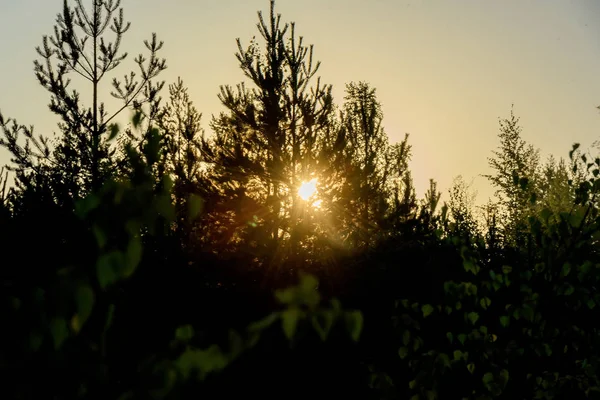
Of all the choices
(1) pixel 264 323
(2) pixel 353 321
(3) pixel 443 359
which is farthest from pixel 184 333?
(3) pixel 443 359

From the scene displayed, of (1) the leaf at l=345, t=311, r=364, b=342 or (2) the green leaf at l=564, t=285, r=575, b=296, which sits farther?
(2) the green leaf at l=564, t=285, r=575, b=296

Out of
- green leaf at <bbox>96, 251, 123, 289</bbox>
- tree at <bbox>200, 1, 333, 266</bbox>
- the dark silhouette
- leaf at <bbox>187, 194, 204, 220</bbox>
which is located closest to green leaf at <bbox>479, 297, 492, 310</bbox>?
the dark silhouette

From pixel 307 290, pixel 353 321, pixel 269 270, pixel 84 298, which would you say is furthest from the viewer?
pixel 269 270

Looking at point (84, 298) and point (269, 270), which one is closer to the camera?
point (84, 298)

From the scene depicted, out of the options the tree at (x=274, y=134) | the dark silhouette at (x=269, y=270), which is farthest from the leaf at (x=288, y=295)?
the tree at (x=274, y=134)

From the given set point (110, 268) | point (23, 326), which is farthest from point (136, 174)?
point (23, 326)

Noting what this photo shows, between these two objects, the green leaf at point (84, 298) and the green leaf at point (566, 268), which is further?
the green leaf at point (566, 268)

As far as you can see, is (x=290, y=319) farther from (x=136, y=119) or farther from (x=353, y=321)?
(x=136, y=119)

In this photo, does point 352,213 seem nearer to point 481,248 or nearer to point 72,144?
point 72,144

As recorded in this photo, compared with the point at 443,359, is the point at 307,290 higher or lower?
higher

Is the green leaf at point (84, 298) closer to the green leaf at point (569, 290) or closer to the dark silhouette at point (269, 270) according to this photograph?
the dark silhouette at point (269, 270)

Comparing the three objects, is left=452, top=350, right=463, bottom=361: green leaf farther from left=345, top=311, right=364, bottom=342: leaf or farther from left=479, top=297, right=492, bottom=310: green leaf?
left=345, top=311, right=364, bottom=342: leaf

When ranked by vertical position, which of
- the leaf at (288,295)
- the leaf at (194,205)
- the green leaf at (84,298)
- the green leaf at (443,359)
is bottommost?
the green leaf at (443,359)

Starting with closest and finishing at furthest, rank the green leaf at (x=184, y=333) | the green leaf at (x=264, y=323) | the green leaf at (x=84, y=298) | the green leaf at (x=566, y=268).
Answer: the green leaf at (x=84, y=298) < the green leaf at (x=264, y=323) < the green leaf at (x=184, y=333) < the green leaf at (x=566, y=268)
